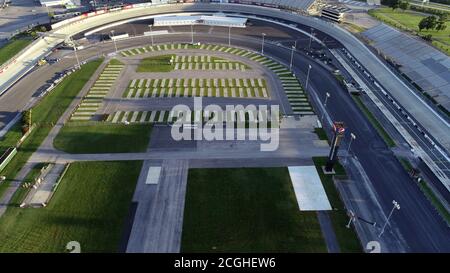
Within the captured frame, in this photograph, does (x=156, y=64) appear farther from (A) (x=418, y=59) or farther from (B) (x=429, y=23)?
(B) (x=429, y=23)

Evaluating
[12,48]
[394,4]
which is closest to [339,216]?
[12,48]

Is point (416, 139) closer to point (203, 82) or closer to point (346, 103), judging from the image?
point (346, 103)

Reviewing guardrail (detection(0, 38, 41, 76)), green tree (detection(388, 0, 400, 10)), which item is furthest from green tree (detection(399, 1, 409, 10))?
guardrail (detection(0, 38, 41, 76))

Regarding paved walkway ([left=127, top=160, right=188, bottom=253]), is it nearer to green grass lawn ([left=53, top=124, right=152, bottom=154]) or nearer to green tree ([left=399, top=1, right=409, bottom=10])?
green grass lawn ([left=53, top=124, right=152, bottom=154])

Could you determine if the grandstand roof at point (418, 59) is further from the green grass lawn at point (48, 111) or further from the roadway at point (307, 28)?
the green grass lawn at point (48, 111)

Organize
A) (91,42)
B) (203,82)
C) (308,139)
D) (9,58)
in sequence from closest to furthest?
(308,139)
(203,82)
(9,58)
(91,42)
